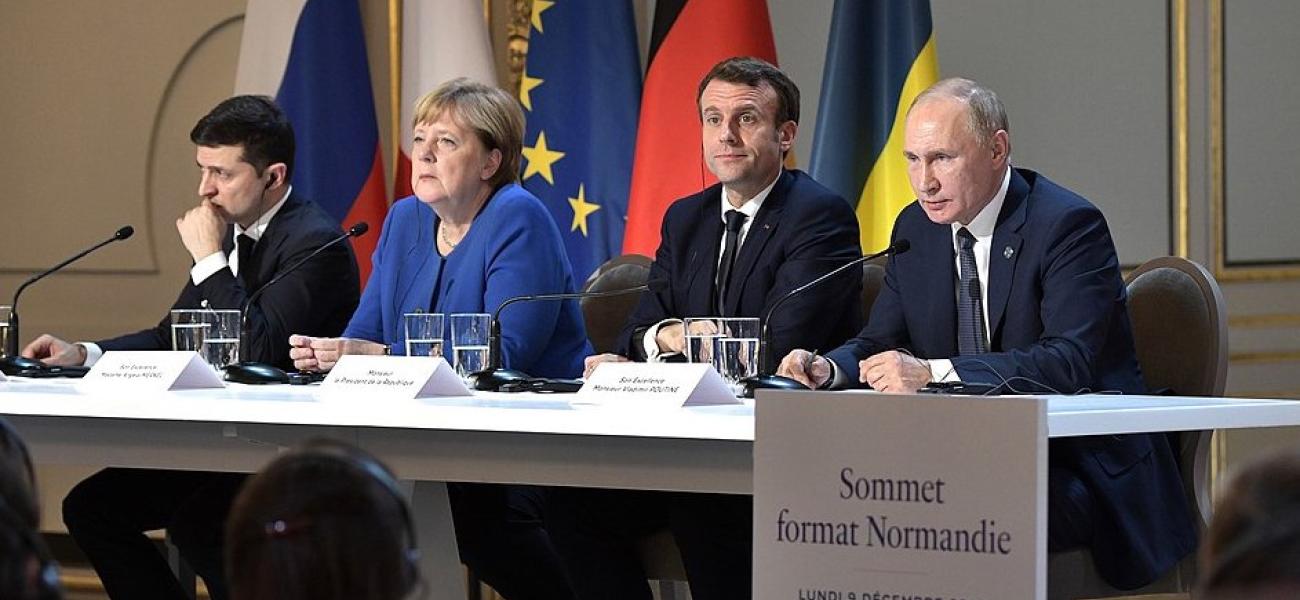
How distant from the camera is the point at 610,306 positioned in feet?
12.4

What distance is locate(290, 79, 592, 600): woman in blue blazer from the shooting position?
11.3 ft

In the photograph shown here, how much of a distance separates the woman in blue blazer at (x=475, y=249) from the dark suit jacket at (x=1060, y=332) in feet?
2.16

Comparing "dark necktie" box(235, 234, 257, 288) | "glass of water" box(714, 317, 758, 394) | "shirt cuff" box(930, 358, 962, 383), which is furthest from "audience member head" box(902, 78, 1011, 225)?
"dark necktie" box(235, 234, 257, 288)

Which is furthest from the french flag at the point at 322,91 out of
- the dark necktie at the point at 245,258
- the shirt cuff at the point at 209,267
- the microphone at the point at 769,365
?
the microphone at the point at 769,365

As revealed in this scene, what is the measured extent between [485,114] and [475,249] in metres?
0.28

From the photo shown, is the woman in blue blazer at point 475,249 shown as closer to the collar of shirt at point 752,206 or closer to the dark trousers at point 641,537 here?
the dark trousers at point 641,537

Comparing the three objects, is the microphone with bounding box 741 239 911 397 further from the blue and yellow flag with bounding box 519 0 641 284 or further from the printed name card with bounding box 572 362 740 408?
the blue and yellow flag with bounding box 519 0 641 284

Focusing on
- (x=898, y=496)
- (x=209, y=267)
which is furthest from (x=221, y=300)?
(x=898, y=496)

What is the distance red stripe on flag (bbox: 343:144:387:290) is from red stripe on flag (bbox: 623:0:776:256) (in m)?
0.75

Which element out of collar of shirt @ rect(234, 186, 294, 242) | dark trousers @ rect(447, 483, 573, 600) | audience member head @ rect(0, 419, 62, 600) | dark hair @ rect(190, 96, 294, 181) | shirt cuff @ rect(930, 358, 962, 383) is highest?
dark hair @ rect(190, 96, 294, 181)

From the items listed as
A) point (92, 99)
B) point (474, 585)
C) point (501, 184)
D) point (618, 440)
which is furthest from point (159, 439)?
point (92, 99)

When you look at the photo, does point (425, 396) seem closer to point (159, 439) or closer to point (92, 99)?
point (159, 439)

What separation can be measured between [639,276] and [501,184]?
355 mm

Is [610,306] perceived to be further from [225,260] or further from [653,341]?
[225,260]
